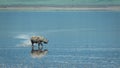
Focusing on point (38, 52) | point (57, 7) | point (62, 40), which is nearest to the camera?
point (38, 52)

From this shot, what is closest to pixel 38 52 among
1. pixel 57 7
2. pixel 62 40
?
pixel 62 40

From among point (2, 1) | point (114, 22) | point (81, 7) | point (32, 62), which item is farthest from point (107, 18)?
point (32, 62)

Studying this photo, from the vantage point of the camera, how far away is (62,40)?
26.9 ft

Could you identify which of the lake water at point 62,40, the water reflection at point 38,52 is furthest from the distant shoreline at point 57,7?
the water reflection at point 38,52

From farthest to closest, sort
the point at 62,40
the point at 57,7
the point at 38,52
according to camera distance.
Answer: the point at 57,7
the point at 62,40
the point at 38,52

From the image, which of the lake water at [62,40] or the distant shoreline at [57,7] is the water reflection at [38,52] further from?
→ the distant shoreline at [57,7]

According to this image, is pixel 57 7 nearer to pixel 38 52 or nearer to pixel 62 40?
pixel 62 40

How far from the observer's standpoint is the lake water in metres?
6.51

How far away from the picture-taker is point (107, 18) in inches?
430

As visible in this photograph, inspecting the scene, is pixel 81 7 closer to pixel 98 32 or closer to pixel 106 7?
pixel 106 7

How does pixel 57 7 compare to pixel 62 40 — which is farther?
pixel 57 7

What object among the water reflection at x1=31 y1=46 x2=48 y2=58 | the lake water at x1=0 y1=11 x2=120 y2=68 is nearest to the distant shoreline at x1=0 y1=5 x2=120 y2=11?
the lake water at x1=0 y1=11 x2=120 y2=68

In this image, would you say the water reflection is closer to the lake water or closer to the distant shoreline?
the lake water

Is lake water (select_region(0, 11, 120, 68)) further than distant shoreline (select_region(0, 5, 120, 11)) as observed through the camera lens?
No
